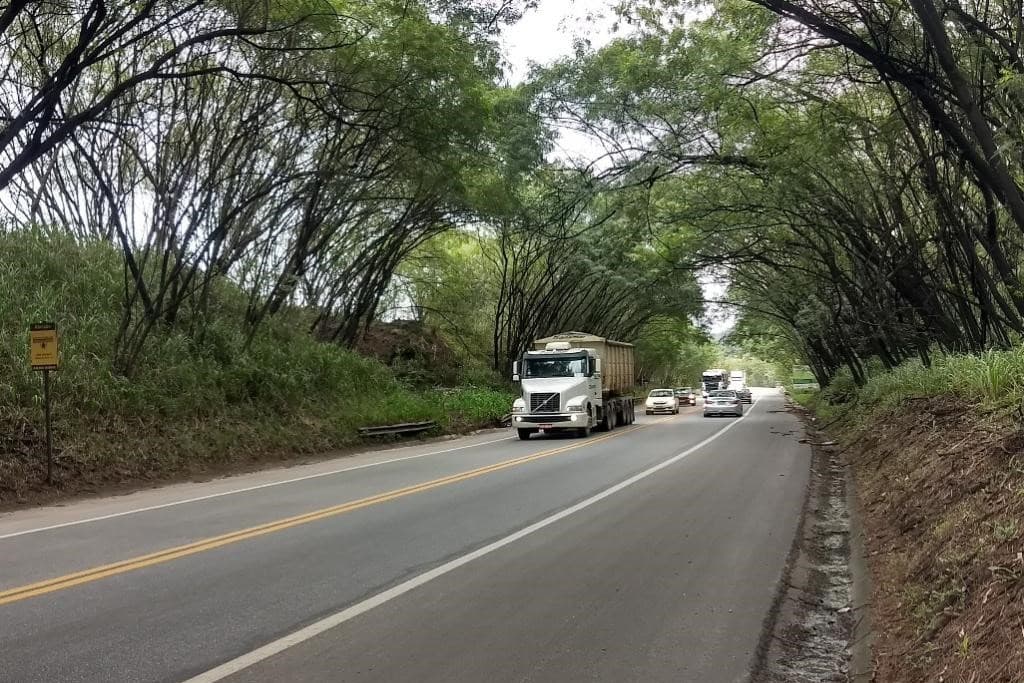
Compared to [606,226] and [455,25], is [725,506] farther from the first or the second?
[606,226]

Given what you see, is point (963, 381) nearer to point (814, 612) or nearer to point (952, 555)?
point (952, 555)

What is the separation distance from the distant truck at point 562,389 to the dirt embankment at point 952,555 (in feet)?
42.4

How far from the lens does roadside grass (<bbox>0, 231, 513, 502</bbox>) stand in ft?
44.7

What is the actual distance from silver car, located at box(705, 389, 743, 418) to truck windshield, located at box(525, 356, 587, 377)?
15123 mm

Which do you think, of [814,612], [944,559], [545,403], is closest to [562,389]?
[545,403]

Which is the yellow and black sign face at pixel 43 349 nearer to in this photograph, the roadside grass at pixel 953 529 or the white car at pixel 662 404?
the roadside grass at pixel 953 529

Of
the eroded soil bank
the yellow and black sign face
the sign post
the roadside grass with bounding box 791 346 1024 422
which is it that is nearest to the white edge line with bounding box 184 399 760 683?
the eroded soil bank

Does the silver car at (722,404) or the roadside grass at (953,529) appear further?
the silver car at (722,404)

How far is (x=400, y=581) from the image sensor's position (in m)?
6.63

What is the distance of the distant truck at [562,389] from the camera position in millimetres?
23125

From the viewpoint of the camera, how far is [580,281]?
4028 centimetres

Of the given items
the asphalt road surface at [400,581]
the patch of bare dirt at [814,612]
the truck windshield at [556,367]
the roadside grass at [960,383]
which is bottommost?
the patch of bare dirt at [814,612]

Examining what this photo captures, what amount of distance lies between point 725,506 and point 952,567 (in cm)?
525

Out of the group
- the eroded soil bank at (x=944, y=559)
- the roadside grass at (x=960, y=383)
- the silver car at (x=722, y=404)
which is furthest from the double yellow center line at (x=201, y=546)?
the silver car at (x=722, y=404)
